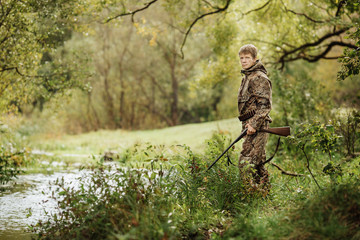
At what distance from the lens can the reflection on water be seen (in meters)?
5.62

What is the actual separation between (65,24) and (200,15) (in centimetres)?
455

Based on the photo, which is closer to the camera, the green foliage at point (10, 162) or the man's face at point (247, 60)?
the man's face at point (247, 60)

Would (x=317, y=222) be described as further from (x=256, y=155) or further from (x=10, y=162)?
(x=10, y=162)

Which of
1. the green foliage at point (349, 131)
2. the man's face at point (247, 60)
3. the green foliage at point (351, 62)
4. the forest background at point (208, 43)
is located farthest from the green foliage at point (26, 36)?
the green foliage at point (349, 131)

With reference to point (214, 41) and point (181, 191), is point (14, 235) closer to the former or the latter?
point (181, 191)

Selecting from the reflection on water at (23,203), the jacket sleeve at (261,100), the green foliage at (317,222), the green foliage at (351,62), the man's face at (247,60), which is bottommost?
the reflection on water at (23,203)

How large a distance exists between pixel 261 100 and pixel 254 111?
0.66 feet

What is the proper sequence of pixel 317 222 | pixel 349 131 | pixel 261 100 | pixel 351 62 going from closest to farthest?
pixel 317 222 → pixel 351 62 → pixel 261 100 → pixel 349 131

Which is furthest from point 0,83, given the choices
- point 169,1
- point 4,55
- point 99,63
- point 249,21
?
point 99,63

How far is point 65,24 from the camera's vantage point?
981cm

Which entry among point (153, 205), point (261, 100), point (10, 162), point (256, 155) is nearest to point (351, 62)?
point (261, 100)

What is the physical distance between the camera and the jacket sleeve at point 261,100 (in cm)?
553

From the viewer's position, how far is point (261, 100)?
560 cm

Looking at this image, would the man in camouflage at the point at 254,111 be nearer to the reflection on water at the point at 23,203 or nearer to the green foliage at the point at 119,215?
the green foliage at the point at 119,215
